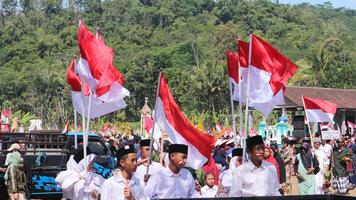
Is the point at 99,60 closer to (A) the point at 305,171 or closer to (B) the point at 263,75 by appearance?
(B) the point at 263,75

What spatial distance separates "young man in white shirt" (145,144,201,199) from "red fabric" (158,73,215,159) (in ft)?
5.22

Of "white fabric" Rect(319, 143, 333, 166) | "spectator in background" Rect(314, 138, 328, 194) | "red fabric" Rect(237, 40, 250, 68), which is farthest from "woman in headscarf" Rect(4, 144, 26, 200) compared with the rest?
"white fabric" Rect(319, 143, 333, 166)

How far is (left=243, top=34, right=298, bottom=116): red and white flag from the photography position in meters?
12.0

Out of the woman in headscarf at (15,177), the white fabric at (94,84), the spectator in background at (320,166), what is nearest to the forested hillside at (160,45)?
the spectator in background at (320,166)

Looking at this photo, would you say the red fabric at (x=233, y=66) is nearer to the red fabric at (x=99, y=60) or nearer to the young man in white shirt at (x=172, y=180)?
the red fabric at (x=99, y=60)

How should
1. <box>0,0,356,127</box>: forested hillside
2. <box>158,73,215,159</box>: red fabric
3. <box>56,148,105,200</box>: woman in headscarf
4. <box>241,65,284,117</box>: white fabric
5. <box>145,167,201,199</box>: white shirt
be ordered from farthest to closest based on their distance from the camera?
<box>0,0,356,127</box>: forested hillside
<box>241,65,284,117</box>: white fabric
<box>158,73,215,159</box>: red fabric
<box>56,148,105,200</box>: woman in headscarf
<box>145,167,201,199</box>: white shirt

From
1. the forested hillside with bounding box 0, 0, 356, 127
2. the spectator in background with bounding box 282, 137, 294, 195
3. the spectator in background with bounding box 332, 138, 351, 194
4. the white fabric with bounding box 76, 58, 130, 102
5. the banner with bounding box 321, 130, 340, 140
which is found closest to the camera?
the white fabric with bounding box 76, 58, 130, 102

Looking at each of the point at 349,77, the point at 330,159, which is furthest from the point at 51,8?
the point at 330,159

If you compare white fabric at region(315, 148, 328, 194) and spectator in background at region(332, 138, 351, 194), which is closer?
white fabric at region(315, 148, 328, 194)

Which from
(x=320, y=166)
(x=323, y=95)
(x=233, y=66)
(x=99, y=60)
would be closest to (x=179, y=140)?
(x=99, y=60)

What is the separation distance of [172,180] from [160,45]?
127 m

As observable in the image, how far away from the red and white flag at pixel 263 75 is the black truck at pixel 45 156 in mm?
6056

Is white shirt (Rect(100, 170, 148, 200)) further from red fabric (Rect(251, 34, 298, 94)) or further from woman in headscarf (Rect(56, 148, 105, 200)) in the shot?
red fabric (Rect(251, 34, 298, 94))

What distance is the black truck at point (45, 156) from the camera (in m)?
18.0
